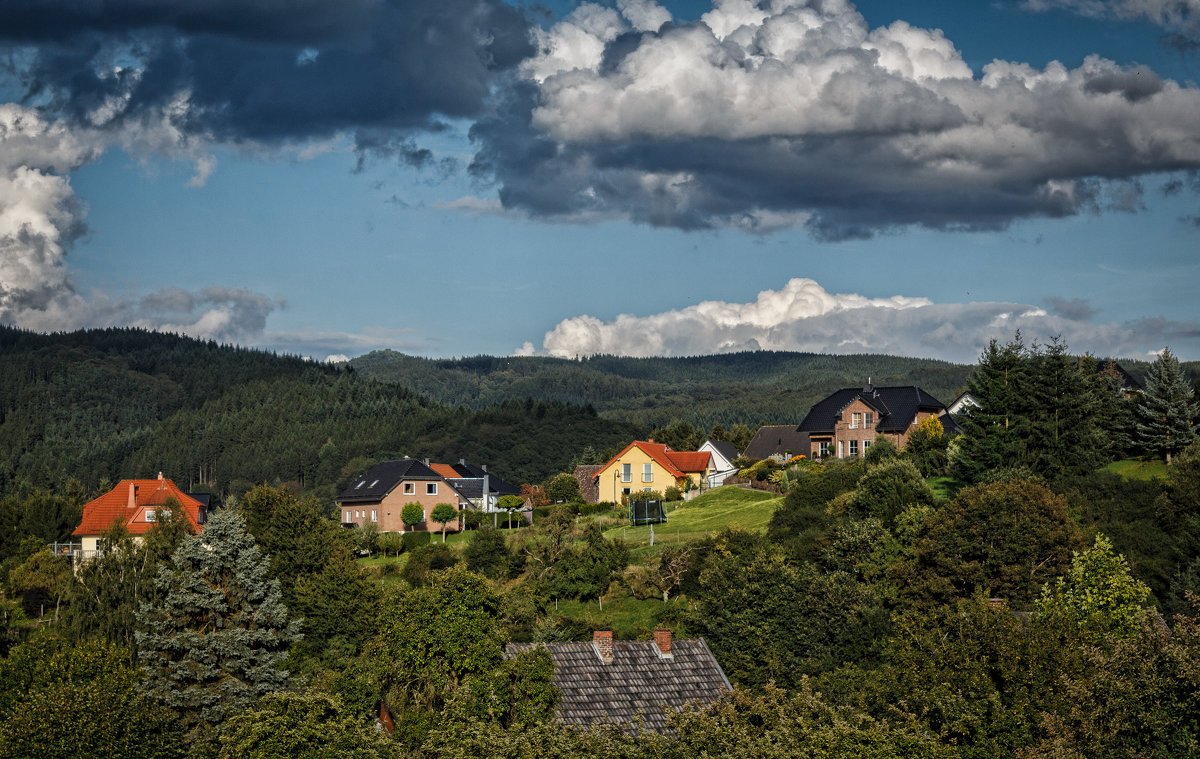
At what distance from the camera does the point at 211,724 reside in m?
43.2

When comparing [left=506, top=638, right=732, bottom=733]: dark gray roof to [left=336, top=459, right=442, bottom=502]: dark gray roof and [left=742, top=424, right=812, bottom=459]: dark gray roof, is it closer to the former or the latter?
[left=336, top=459, right=442, bottom=502]: dark gray roof

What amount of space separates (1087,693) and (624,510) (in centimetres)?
6129

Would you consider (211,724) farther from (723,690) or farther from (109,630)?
(723,690)

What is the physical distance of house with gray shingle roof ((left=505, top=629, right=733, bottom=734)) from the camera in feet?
119

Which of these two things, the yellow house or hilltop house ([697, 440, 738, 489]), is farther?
hilltop house ([697, 440, 738, 489])

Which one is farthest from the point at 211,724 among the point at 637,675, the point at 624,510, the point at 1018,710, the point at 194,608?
the point at 624,510

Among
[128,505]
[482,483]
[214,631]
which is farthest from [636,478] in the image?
[214,631]

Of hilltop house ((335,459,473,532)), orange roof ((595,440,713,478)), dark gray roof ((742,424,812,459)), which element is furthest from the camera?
dark gray roof ((742,424,812,459))

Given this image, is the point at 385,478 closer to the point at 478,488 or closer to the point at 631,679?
the point at 478,488

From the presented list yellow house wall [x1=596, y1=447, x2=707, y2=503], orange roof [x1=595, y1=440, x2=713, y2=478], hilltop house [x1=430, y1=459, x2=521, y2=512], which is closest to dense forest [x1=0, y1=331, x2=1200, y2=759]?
yellow house wall [x1=596, y1=447, x2=707, y2=503]

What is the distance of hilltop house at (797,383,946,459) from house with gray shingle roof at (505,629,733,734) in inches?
1928

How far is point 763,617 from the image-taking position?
46.1 m

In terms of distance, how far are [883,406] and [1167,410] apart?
30075 millimetres

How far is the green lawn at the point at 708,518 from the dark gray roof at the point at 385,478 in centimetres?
3000
